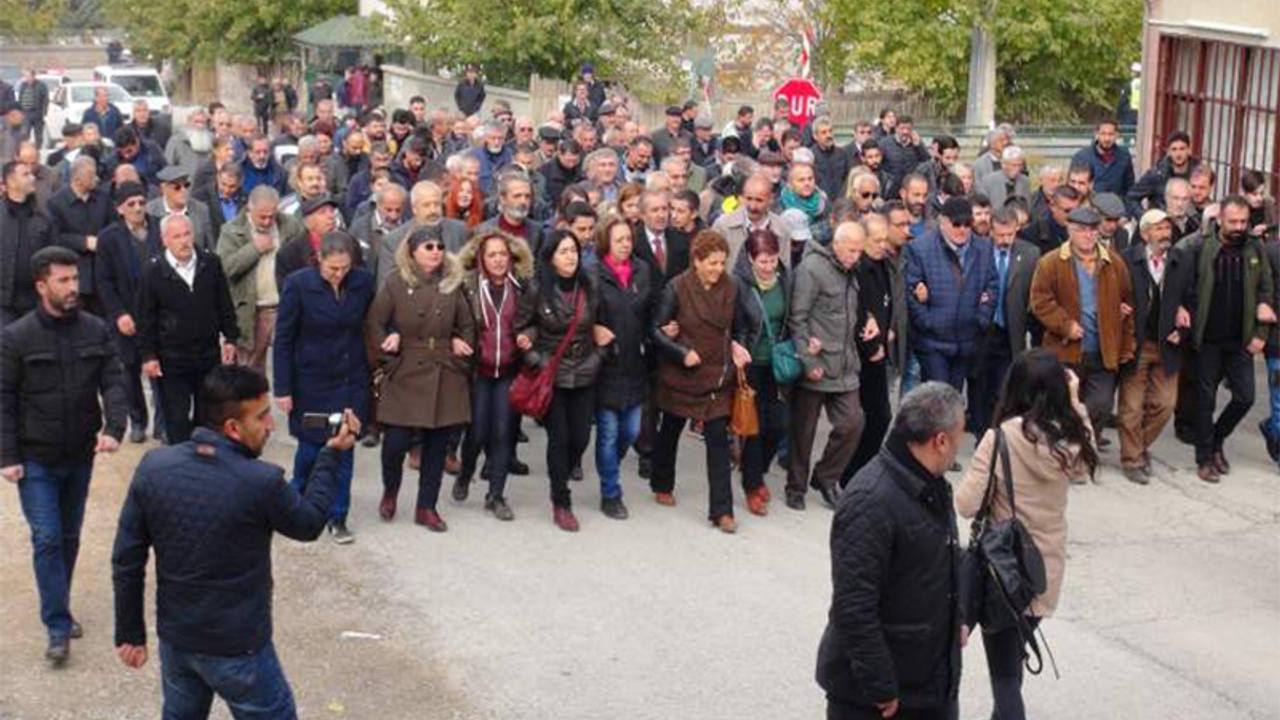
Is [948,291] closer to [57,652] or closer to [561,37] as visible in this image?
[57,652]

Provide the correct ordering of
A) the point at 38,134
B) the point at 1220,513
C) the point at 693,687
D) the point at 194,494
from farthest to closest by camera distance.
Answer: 1. the point at 38,134
2. the point at 1220,513
3. the point at 693,687
4. the point at 194,494

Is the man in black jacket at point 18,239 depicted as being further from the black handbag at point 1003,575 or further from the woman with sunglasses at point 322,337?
the black handbag at point 1003,575

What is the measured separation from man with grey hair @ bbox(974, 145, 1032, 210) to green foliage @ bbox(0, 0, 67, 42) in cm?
5361

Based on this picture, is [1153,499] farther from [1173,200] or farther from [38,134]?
[38,134]

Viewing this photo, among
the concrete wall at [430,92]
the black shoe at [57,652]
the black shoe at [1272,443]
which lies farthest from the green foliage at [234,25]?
the black shoe at [57,652]

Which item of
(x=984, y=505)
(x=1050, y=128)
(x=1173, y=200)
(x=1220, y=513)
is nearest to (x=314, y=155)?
(x=1173, y=200)

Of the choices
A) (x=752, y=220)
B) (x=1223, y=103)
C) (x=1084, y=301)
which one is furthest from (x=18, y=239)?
(x=1223, y=103)

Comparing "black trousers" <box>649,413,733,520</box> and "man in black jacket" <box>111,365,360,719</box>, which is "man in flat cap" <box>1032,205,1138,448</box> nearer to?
"black trousers" <box>649,413,733,520</box>

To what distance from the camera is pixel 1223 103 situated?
19.1 meters

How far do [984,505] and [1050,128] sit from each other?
103 ft

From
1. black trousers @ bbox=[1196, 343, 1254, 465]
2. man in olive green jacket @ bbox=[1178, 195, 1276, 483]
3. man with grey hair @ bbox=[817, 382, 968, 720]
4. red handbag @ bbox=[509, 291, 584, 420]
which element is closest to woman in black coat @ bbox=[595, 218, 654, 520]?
red handbag @ bbox=[509, 291, 584, 420]

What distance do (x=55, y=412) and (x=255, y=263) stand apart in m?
4.22

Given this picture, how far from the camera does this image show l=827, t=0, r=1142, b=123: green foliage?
127 ft

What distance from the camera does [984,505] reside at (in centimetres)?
724
